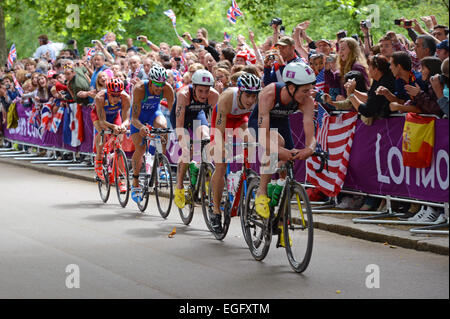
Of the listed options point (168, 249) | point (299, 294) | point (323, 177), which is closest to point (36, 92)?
point (323, 177)

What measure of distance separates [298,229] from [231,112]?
2.05 m

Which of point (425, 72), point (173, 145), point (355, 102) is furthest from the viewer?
point (173, 145)

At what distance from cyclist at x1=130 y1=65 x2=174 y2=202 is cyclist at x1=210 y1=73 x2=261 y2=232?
6.65 ft

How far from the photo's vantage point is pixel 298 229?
8.45m

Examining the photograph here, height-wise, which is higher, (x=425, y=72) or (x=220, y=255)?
(x=425, y=72)

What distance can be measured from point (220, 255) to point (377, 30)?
897 inches

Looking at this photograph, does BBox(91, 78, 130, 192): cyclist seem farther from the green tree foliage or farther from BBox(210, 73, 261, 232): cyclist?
the green tree foliage

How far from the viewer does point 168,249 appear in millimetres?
9859

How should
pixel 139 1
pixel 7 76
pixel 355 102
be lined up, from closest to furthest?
pixel 355 102 → pixel 7 76 → pixel 139 1

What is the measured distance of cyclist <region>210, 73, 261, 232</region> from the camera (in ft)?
30.8

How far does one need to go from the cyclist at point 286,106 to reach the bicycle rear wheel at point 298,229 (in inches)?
8.6

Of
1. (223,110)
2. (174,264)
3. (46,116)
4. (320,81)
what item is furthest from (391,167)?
(46,116)

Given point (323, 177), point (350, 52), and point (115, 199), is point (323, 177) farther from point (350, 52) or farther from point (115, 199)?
point (115, 199)

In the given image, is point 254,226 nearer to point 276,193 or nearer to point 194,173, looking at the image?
point 276,193
